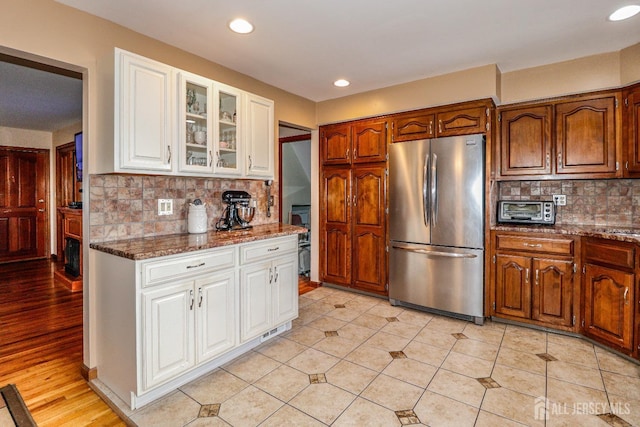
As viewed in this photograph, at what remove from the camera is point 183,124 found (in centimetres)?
233

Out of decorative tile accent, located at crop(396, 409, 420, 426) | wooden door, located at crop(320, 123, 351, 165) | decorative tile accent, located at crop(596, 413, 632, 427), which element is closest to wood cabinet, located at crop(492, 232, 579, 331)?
decorative tile accent, located at crop(596, 413, 632, 427)

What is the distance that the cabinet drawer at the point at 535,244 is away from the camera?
9.34 feet

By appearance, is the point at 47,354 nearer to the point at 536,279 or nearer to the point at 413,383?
the point at 413,383

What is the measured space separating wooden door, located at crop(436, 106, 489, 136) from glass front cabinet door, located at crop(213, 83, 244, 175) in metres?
1.99

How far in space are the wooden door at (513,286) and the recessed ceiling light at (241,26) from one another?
2912mm

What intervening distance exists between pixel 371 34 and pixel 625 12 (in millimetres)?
1655

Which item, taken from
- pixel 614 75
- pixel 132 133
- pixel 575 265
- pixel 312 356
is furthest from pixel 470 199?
pixel 132 133

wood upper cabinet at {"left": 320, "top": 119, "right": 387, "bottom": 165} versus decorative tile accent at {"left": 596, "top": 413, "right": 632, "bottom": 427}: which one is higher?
wood upper cabinet at {"left": 320, "top": 119, "right": 387, "bottom": 165}

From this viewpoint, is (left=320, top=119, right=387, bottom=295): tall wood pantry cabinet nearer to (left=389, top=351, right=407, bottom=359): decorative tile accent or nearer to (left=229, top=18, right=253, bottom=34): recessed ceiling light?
(left=389, top=351, right=407, bottom=359): decorative tile accent

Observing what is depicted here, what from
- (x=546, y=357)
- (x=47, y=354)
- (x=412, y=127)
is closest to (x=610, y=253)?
(x=546, y=357)

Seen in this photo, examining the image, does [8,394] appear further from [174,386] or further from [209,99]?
[209,99]

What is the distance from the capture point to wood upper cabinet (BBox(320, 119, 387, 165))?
3.75m

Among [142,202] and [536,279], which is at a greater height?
[142,202]

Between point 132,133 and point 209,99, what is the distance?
687mm
